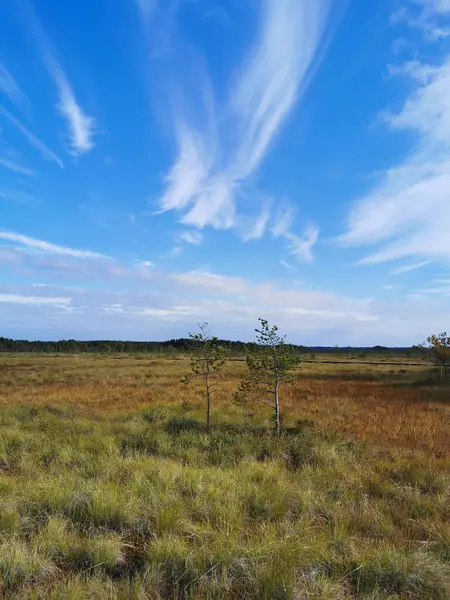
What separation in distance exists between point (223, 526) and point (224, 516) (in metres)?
0.26

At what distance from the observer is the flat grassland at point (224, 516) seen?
12.6 ft

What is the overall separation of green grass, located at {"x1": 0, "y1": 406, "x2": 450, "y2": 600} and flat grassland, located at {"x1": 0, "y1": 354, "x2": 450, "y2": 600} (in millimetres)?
19

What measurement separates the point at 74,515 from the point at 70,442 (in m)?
5.91

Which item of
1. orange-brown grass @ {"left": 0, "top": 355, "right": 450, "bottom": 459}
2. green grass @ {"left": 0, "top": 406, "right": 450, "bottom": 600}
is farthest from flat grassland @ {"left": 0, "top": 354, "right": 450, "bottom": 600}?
orange-brown grass @ {"left": 0, "top": 355, "right": 450, "bottom": 459}

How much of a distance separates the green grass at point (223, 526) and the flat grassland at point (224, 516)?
2cm

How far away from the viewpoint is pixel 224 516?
5.47 meters

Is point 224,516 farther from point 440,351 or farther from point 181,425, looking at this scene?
point 440,351

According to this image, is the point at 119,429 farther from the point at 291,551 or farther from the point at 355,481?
the point at 291,551

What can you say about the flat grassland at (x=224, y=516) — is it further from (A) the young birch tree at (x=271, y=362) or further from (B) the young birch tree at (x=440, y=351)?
(B) the young birch tree at (x=440, y=351)

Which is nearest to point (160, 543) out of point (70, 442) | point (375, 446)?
point (70, 442)

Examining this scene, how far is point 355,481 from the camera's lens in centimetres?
758

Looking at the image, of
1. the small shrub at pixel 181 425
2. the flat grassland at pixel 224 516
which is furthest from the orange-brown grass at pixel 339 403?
the small shrub at pixel 181 425

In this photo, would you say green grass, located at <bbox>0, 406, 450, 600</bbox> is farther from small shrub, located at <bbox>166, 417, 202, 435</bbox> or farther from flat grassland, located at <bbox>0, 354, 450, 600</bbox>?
small shrub, located at <bbox>166, 417, 202, 435</bbox>

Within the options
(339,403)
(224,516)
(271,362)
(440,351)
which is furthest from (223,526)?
(440,351)
